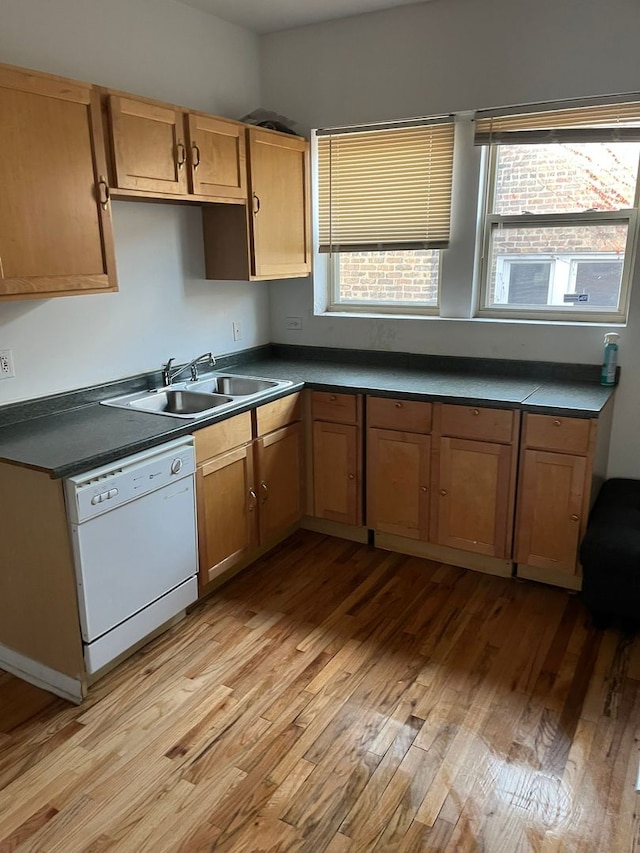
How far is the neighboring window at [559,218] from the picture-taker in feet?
9.87

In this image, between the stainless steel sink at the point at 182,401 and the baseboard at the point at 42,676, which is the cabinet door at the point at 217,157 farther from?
the baseboard at the point at 42,676

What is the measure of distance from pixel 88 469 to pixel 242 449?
0.93 m

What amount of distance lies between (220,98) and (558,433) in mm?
2436

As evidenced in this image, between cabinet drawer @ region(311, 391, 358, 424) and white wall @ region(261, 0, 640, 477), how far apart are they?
0.60m

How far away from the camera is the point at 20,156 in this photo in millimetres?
2125

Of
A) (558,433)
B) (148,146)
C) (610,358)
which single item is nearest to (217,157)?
(148,146)

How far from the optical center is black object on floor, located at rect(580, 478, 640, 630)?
251 cm

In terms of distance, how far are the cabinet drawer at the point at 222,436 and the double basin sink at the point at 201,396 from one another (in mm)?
69

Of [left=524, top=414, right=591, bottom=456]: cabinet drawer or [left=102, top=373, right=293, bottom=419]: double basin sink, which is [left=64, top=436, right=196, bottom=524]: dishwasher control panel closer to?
[left=102, top=373, right=293, bottom=419]: double basin sink

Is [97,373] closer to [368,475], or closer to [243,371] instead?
[243,371]

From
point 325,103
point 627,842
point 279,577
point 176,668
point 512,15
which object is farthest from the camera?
point 325,103

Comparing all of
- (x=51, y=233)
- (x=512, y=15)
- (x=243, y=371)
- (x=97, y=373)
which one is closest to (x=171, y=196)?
(x=51, y=233)

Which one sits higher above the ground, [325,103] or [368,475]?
[325,103]

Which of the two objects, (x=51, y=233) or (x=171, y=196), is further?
(x=171, y=196)
